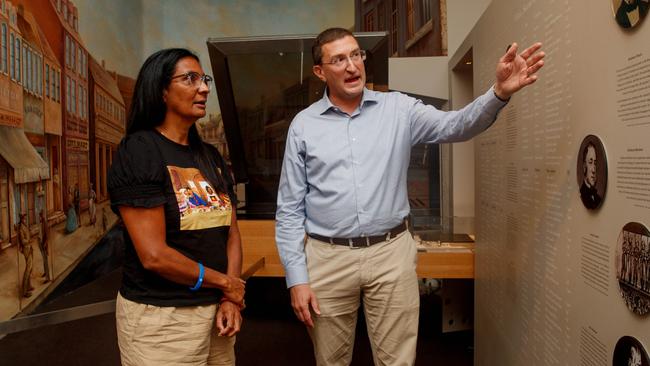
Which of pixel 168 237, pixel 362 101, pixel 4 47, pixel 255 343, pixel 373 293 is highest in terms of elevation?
pixel 4 47

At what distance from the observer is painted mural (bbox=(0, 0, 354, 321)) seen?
3455 millimetres

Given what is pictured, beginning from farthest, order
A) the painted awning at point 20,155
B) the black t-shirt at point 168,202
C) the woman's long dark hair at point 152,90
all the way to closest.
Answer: the painted awning at point 20,155 → the woman's long dark hair at point 152,90 → the black t-shirt at point 168,202

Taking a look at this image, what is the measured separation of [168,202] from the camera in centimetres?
137

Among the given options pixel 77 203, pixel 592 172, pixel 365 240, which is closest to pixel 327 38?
pixel 365 240

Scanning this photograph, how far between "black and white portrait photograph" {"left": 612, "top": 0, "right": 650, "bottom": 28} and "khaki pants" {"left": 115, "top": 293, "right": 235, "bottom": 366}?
1.36 metres

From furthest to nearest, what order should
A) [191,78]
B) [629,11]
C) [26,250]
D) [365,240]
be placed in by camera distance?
[26,250]
[365,240]
[191,78]
[629,11]

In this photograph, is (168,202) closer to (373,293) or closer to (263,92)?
(373,293)

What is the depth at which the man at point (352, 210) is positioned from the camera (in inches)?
67.7

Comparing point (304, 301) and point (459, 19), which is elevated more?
point (459, 19)

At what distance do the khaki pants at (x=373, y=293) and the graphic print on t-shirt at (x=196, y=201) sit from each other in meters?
0.45

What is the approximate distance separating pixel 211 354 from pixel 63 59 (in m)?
3.97

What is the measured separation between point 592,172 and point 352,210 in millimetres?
789

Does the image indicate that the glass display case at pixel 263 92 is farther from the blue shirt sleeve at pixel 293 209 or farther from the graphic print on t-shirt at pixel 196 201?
the graphic print on t-shirt at pixel 196 201

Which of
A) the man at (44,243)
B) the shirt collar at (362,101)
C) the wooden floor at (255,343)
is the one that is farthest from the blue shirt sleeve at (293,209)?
the man at (44,243)
